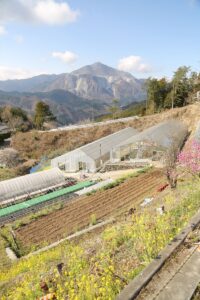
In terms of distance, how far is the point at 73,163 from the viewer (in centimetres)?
3394

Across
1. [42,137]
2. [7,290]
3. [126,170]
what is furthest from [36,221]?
[42,137]

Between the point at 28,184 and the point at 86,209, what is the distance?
9.42 meters

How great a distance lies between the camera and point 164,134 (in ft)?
117

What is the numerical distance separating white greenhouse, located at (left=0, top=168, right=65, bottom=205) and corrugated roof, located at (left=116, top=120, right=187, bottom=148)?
8538 millimetres

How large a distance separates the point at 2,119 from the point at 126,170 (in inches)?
1738

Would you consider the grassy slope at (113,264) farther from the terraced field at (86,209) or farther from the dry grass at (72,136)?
the dry grass at (72,136)

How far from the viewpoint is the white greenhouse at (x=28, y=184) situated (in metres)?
25.7

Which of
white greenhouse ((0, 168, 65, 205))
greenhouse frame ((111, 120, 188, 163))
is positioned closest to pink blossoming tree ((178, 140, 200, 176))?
greenhouse frame ((111, 120, 188, 163))

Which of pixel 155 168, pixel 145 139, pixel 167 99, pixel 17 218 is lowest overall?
pixel 17 218

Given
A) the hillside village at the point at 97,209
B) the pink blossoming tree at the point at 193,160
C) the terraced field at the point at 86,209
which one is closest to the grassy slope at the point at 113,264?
the hillside village at the point at 97,209

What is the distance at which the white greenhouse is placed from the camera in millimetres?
25703

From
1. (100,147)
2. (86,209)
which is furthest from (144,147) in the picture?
(86,209)

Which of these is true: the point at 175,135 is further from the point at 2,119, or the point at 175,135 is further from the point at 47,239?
the point at 2,119

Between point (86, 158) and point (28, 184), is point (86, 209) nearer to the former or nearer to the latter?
point (28, 184)
